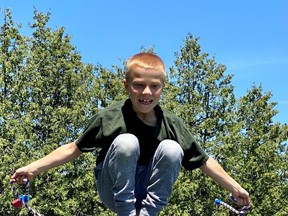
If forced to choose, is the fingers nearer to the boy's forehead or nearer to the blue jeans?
the blue jeans

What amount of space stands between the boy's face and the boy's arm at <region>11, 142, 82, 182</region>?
0.59 meters

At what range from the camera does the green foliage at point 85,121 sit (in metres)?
22.4

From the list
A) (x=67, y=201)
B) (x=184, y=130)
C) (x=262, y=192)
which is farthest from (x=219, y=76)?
(x=184, y=130)

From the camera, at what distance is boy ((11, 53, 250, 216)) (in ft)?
10.6

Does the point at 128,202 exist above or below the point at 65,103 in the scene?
below

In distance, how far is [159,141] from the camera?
11.6ft

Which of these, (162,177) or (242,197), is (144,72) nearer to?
(162,177)

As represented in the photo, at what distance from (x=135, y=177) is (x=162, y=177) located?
21 centimetres

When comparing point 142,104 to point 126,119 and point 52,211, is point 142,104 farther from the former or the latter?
point 52,211

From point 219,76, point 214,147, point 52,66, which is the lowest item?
point 214,147

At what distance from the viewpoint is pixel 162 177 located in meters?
3.32

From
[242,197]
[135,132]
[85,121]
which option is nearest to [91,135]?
[135,132]

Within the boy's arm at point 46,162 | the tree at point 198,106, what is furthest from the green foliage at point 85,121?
the boy's arm at point 46,162

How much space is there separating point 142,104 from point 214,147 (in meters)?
20.8
